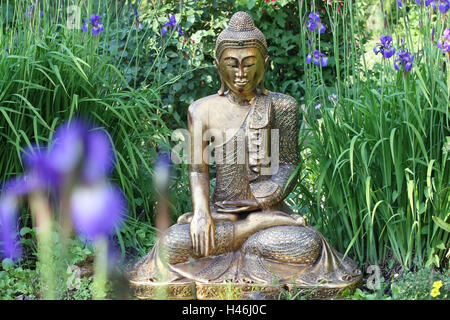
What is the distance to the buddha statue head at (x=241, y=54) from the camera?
132 inches

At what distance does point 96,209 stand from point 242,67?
1782mm

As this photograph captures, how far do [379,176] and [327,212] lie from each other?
16.1 inches

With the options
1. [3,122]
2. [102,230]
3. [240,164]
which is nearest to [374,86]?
[240,164]

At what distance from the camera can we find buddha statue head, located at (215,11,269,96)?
3.34 metres

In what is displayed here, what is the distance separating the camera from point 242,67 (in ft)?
11.0

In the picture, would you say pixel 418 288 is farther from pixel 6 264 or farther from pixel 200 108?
pixel 6 264

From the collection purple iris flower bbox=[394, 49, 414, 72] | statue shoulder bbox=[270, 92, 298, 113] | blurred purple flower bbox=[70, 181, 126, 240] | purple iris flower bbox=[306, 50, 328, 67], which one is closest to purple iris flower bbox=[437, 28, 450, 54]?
purple iris flower bbox=[394, 49, 414, 72]

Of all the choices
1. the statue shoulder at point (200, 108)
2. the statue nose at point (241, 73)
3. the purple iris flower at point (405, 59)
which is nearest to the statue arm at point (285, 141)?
the statue nose at point (241, 73)

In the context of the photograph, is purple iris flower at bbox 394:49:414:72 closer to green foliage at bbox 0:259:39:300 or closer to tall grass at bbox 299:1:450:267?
tall grass at bbox 299:1:450:267

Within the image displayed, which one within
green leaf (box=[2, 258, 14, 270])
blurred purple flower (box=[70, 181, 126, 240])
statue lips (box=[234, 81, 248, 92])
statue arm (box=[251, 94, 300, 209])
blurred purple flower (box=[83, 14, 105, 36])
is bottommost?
green leaf (box=[2, 258, 14, 270])

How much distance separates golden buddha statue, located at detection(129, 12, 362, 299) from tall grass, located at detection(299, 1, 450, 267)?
234 millimetres
